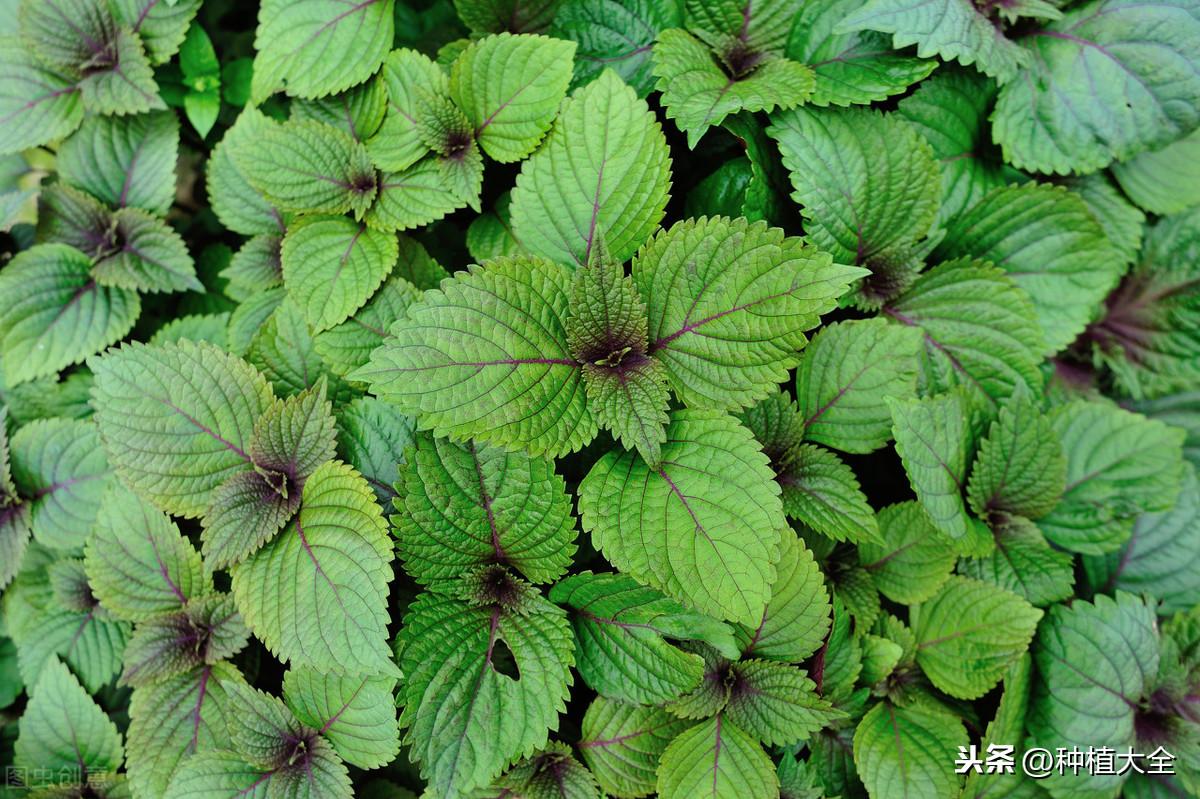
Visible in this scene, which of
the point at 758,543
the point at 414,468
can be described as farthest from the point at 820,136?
the point at 414,468

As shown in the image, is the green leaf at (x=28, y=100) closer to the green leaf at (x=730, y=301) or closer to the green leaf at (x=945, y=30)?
the green leaf at (x=730, y=301)

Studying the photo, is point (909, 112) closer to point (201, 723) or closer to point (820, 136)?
point (820, 136)

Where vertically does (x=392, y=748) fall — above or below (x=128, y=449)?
below

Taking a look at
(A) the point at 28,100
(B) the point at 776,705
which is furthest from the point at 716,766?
(A) the point at 28,100

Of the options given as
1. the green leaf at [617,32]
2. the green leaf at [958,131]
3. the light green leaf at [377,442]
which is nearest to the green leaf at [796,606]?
the light green leaf at [377,442]

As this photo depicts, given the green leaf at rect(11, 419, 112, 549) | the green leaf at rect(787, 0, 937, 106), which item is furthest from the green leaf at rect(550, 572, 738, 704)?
the green leaf at rect(11, 419, 112, 549)

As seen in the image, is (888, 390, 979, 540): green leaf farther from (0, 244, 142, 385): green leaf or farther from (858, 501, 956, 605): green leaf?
(0, 244, 142, 385): green leaf
